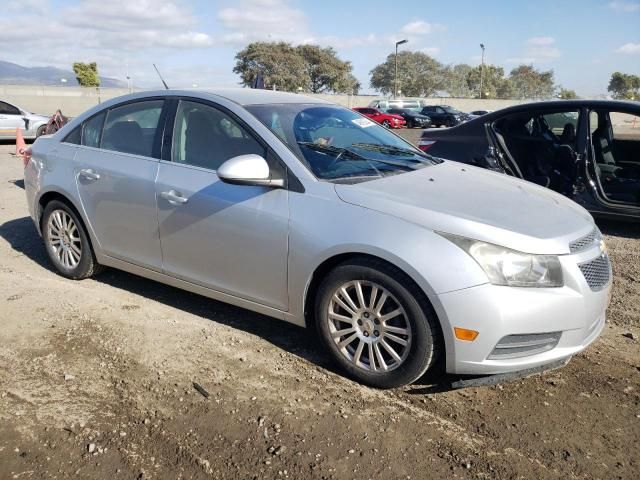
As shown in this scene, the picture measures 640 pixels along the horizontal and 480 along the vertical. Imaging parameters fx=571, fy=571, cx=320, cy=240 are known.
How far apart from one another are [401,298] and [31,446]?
193 centimetres

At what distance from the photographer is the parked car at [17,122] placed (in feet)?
54.1

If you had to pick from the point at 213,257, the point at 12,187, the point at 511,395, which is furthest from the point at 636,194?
the point at 12,187

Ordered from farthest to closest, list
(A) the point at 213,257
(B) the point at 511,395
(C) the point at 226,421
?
(A) the point at 213,257, (B) the point at 511,395, (C) the point at 226,421

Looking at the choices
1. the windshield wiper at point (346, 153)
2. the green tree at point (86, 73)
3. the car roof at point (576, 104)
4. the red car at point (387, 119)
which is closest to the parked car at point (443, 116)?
the red car at point (387, 119)

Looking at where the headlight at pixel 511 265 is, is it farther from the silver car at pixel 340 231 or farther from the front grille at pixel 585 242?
the front grille at pixel 585 242

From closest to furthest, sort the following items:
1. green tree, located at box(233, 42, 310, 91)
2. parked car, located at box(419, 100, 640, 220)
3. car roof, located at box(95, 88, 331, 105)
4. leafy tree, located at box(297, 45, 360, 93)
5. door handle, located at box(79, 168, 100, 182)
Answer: car roof, located at box(95, 88, 331, 105) → door handle, located at box(79, 168, 100, 182) → parked car, located at box(419, 100, 640, 220) → green tree, located at box(233, 42, 310, 91) → leafy tree, located at box(297, 45, 360, 93)

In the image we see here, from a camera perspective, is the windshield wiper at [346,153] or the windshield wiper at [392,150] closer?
the windshield wiper at [346,153]

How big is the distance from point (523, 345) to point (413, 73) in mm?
98056

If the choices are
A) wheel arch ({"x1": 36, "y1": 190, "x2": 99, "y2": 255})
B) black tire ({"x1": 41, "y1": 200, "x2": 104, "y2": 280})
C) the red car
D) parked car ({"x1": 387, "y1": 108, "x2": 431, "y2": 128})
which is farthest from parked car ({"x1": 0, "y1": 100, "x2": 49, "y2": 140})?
parked car ({"x1": 387, "y1": 108, "x2": 431, "y2": 128})

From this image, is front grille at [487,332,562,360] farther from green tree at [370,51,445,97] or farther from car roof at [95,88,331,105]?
green tree at [370,51,445,97]

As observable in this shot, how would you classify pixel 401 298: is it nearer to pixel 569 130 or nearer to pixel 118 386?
pixel 118 386

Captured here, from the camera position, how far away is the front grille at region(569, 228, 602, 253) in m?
3.05

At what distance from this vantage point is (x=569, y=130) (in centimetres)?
646

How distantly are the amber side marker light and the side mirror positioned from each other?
1.32 meters
